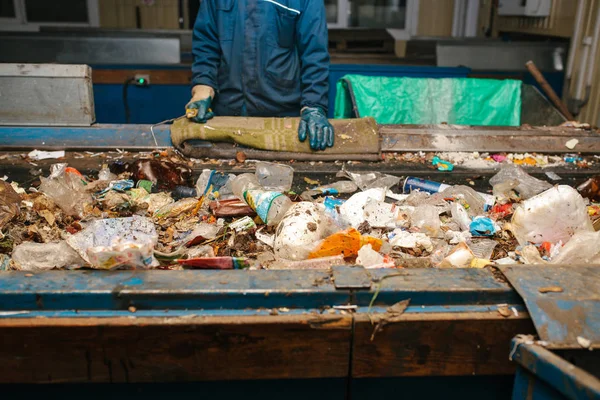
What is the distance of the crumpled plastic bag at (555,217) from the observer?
1535 mm

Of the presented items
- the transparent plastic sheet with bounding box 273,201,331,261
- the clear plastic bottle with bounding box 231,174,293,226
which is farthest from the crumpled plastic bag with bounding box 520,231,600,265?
the clear plastic bottle with bounding box 231,174,293,226

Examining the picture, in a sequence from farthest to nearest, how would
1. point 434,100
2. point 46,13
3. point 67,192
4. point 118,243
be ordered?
point 46,13, point 434,100, point 67,192, point 118,243

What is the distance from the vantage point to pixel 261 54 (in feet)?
9.59

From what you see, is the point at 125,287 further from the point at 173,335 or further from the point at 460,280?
the point at 460,280

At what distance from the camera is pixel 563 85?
4809mm

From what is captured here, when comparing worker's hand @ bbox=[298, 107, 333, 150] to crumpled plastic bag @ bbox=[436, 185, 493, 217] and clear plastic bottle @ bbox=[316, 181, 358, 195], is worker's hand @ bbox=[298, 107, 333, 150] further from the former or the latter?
crumpled plastic bag @ bbox=[436, 185, 493, 217]

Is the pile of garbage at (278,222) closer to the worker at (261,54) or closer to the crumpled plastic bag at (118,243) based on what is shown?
the crumpled plastic bag at (118,243)

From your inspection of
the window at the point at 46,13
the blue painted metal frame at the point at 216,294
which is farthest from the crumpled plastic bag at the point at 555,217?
the window at the point at 46,13

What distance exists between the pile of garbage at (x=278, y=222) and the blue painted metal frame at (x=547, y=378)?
35cm

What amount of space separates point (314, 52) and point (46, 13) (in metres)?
6.00

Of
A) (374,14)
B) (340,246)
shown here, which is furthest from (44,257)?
(374,14)

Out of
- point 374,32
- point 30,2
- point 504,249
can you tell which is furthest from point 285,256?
point 30,2

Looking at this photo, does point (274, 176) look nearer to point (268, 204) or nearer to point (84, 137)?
point (268, 204)

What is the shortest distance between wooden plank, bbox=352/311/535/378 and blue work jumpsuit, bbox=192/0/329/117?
1921 mm
